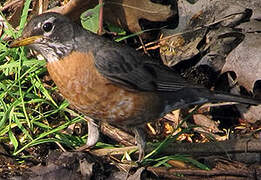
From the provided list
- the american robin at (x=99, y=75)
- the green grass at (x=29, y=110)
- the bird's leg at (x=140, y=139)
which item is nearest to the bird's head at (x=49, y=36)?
the american robin at (x=99, y=75)

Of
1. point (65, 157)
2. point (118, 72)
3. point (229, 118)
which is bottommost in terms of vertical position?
point (229, 118)

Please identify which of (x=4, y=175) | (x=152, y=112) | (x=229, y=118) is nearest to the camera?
(x=4, y=175)

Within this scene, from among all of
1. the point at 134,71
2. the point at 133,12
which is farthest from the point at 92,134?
the point at 133,12

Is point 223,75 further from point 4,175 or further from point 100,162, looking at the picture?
point 4,175

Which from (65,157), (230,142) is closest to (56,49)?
(65,157)

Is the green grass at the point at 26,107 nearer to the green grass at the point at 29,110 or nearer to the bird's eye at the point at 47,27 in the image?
the green grass at the point at 29,110

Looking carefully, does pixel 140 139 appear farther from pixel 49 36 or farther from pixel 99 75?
pixel 49 36

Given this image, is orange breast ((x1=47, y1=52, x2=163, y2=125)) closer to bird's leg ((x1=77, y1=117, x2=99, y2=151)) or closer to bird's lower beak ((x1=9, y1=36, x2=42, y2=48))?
bird's lower beak ((x1=9, y1=36, x2=42, y2=48))

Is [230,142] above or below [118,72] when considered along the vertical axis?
below
